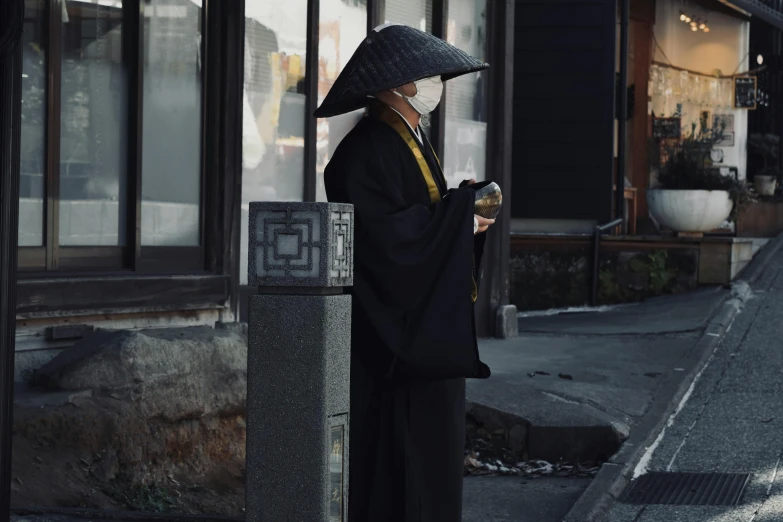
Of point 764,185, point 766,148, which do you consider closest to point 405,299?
point 764,185

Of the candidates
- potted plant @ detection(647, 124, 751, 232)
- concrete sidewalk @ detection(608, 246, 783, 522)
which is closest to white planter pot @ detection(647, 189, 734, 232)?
potted plant @ detection(647, 124, 751, 232)

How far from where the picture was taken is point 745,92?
71.1 feet

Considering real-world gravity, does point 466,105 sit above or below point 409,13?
below

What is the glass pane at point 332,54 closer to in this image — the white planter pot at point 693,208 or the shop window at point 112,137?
the shop window at point 112,137

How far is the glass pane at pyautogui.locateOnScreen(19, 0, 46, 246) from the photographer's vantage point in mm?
6727

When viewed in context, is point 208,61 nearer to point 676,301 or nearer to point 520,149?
point 676,301

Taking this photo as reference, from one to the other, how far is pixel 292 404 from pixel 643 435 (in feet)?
14.1

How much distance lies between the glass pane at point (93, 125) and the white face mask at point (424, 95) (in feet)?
10.4

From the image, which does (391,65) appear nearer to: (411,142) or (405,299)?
(411,142)

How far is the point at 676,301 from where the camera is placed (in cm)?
1381

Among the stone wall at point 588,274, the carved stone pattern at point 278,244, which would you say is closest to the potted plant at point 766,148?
the stone wall at point 588,274

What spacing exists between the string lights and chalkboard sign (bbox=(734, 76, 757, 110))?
3.36 ft

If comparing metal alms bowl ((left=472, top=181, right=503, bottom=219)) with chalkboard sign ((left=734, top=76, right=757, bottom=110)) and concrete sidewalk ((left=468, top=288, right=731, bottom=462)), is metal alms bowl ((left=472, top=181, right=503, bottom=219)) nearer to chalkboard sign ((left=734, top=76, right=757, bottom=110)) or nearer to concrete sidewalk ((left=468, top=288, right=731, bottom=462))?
concrete sidewalk ((left=468, top=288, right=731, bottom=462))

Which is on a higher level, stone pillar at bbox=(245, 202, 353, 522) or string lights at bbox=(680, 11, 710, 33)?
string lights at bbox=(680, 11, 710, 33)
